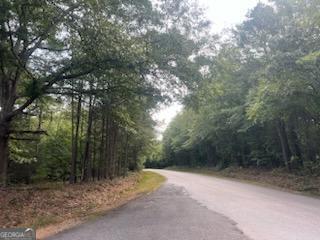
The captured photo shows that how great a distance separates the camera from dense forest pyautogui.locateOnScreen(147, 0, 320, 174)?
60.8ft

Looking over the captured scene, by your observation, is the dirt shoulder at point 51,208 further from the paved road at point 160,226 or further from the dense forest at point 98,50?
the dense forest at point 98,50

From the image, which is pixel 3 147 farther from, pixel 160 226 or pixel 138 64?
pixel 160 226

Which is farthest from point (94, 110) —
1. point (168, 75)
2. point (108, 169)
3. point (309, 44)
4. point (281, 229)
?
point (281, 229)

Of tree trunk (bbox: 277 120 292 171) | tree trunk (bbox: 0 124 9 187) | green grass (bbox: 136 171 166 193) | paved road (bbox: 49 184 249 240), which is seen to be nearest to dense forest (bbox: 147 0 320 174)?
tree trunk (bbox: 277 120 292 171)

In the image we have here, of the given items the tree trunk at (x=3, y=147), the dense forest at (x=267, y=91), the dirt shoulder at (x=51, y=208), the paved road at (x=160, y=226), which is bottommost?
the paved road at (x=160, y=226)

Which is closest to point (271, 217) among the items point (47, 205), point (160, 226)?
point (160, 226)

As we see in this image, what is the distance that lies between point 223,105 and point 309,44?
17.6 m

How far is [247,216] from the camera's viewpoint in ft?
35.8

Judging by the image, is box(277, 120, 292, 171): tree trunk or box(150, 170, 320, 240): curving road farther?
box(277, 120, 292, 171): tree trunk

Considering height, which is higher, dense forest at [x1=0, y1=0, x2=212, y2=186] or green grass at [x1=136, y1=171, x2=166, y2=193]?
dense forest at [x1=0, y1=0, x2=212, y2=186]

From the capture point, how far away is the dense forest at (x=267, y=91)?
18531 millimetres

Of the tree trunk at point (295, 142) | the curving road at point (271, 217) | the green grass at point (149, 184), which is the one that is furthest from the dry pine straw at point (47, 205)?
the tree trunk at point (295, 142)

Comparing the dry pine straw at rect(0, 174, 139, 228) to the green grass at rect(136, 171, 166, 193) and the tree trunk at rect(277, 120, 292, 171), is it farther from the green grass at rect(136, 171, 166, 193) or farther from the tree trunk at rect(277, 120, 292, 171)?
the tree trunk at rect(277, 120, 292, 171)

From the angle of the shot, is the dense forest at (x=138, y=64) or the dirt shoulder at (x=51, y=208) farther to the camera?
the dense forest at (x=138, y=64)
